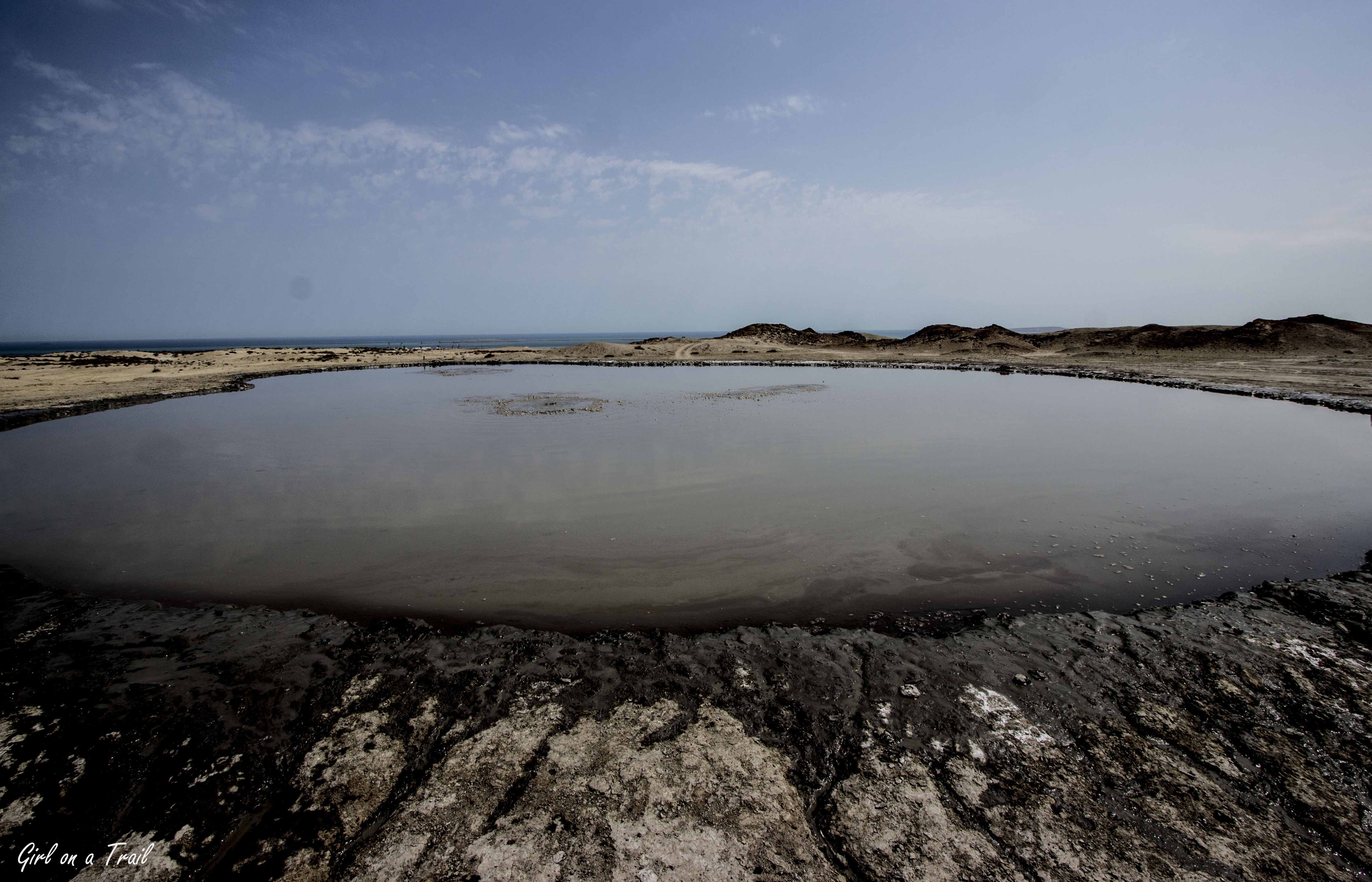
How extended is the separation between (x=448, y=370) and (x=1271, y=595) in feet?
113

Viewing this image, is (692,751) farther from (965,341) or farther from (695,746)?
(965,341)

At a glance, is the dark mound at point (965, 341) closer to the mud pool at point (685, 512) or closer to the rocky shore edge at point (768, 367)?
the rocky shore edge at point (768, 367)

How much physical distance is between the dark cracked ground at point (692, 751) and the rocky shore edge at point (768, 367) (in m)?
17.6

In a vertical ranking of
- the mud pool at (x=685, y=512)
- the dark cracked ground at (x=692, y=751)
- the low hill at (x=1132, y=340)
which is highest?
the low hill at (x=1132, y=340)

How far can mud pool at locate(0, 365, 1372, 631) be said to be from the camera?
5.73 metres

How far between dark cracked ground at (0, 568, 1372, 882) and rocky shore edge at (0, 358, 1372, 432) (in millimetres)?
17584

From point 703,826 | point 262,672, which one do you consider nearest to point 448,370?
point 262,672

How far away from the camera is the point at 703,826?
114 inches

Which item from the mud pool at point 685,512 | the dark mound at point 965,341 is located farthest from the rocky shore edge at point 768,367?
the dark mound at point 965,341

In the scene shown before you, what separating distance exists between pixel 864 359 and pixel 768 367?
27.0ft

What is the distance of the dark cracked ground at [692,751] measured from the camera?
279 centimetres

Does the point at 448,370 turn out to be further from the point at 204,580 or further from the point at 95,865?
the point at 95,865

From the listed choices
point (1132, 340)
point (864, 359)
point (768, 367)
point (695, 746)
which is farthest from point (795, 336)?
point (695, 746)

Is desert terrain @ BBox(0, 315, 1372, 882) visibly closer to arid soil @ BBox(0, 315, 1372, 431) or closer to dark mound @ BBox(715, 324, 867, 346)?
arid soil @ BBox(0, 315, 1372, 431)
